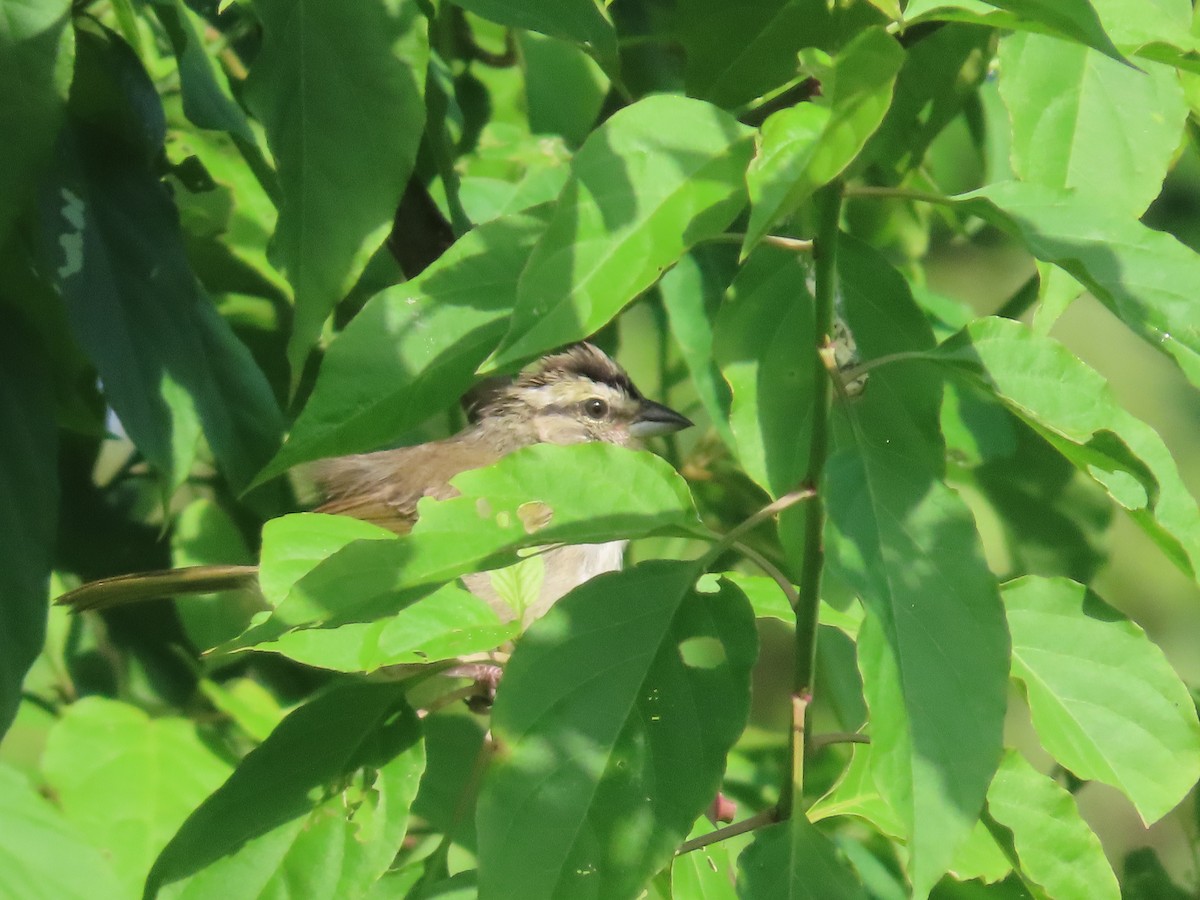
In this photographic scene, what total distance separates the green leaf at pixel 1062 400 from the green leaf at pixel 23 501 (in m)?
1.55

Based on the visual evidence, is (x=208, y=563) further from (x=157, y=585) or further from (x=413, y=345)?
(x=413, y=345)

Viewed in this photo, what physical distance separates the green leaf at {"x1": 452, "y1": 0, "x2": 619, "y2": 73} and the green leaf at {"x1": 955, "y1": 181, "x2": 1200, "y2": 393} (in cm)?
52

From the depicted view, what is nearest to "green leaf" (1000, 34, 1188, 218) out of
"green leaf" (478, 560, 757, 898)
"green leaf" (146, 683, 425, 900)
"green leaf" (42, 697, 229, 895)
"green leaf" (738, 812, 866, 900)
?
"green leaf" (478, 560, 757, 898)

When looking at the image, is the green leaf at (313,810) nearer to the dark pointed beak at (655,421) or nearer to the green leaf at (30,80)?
the green leaf at (30,80)

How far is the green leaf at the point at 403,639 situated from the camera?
185 cm

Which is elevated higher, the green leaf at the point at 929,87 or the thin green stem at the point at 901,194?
Answer: the thin green stem at the point at 901,194

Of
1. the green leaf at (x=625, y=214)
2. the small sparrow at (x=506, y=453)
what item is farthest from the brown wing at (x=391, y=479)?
the green leaf at (x=625, y=214)

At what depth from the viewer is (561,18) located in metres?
1.83

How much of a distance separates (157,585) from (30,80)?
3.33 feet

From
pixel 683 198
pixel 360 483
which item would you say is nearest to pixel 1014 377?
pixel 683 198

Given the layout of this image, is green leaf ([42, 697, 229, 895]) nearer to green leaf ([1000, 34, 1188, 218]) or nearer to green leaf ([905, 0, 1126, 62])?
green leaf ([1000, 34, 1188, 218])

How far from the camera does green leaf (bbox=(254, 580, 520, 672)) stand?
1.85 meters

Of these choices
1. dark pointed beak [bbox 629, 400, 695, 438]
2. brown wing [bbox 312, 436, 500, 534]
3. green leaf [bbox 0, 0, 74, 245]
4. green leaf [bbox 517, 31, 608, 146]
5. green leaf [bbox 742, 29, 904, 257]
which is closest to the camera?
green leaf [bbox 742, 29, 904, 257]

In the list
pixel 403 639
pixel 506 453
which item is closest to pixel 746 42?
pixel 403 639
